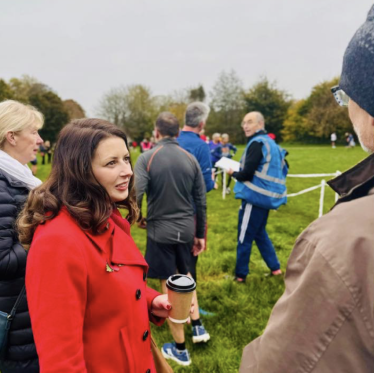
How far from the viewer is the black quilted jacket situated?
1.75m

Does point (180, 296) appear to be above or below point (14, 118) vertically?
below

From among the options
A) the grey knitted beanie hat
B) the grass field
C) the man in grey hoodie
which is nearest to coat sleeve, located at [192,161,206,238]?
the man in grey hoodie

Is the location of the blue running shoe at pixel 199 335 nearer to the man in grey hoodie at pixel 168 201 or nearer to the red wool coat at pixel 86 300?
the man in grey hoodie at pixel 168 201

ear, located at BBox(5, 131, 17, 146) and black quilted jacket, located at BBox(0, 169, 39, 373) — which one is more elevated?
ear, located at BBox(5, 131, 17, 146)

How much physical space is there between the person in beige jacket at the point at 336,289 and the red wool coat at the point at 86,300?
0.72m

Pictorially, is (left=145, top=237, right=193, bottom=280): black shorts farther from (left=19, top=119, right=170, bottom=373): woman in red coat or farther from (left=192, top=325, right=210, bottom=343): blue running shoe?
(left=19, top=119, right=170, bottom=373): woman in red coat

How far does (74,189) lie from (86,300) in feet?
1.61

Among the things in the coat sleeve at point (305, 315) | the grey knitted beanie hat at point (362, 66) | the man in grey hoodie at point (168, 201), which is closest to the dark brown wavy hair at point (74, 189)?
the coat sleeve at point (305, 315)

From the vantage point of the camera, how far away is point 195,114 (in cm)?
397

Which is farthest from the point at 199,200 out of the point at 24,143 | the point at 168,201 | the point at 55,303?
the point at 55,303

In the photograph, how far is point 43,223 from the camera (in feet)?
4.58

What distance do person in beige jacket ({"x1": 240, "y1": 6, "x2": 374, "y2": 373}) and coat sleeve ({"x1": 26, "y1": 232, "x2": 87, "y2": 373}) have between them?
73 cm

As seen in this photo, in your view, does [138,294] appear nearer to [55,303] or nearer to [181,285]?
[181,285]

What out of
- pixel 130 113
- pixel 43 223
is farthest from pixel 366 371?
pixel 130 113
